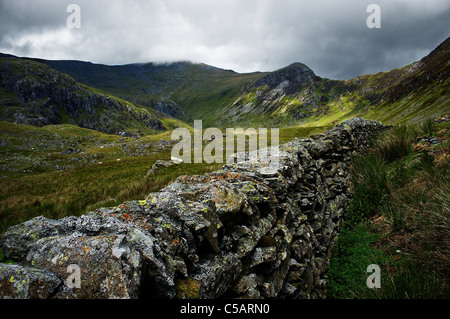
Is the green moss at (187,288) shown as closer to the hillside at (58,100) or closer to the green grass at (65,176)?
the green grass at (65,176)

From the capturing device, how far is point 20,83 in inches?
6526

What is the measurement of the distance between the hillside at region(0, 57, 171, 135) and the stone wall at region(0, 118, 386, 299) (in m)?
173

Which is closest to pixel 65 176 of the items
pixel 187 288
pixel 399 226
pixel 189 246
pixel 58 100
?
pixel 189 246

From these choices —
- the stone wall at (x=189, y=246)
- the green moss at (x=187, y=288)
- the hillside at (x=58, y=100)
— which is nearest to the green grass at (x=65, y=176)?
the stone wall at (x=189, y=246)

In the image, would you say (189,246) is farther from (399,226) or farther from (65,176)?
(65,176)

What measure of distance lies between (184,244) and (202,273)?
511 mm

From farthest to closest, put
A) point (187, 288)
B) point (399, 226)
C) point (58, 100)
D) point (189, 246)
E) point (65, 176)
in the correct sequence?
point (58, 100)
point (65, 176)
point (399, 226)
point (189, 246)
point (187, 288)

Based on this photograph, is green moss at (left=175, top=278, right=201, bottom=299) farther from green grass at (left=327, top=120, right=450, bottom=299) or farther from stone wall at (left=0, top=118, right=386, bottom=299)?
green grass at (left=327, top=120, right=450, bottom=299)

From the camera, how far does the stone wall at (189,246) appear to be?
87.5 inches

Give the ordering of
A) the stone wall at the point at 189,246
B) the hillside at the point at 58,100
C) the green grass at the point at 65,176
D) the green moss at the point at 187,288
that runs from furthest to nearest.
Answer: the hillside at the point at 58,100
the green grass at the point at 65,176
the green moss at the point at 187,288
the stone wall at the point at 189,246

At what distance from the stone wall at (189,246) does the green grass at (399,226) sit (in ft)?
3.47

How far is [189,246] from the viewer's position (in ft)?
10.8

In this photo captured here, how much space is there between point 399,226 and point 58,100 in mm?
235186
